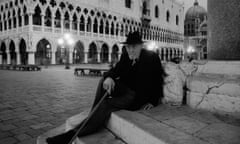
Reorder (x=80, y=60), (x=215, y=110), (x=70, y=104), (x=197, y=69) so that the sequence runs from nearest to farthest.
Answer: (x=215, y=110)
(x=197, y=69)
(x=70, y=104)
(x=80, y=60)

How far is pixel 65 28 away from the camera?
77.2 feet

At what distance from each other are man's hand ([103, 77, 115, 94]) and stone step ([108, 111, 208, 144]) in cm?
28

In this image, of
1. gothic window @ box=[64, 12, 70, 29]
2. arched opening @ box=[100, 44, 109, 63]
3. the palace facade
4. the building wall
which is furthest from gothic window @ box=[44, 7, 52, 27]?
the building wall

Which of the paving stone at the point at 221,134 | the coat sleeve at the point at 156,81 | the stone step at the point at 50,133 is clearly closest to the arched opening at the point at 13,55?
the stone step at the point at 50,133

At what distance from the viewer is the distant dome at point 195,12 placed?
2563 inches

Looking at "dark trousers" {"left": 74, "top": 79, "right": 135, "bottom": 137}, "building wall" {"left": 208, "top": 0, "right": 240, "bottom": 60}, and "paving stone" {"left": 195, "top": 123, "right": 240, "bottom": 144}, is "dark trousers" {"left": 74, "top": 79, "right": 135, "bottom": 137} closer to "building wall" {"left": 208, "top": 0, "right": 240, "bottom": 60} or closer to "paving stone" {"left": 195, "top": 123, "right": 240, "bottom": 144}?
"paving stone" {"left": 195, "top": 123, "right": 240, "bottom": 144}

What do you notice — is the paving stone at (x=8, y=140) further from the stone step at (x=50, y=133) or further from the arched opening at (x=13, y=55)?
the arched opening at (x=13, y=55)

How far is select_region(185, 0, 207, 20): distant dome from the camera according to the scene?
6511 cm

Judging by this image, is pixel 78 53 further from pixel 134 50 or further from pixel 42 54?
pixel 134 50

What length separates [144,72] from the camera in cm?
235

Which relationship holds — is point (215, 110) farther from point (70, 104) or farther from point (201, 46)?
point (201, 46)

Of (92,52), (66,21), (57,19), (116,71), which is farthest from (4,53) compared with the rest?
(116,71)

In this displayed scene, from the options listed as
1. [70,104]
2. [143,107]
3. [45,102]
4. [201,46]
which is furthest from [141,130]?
[201,46]

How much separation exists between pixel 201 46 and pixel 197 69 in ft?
177
